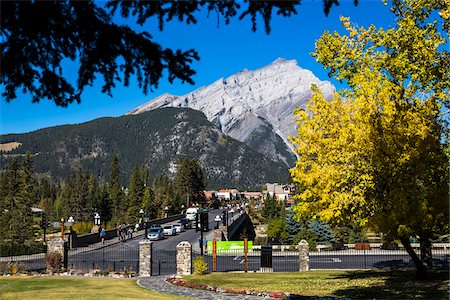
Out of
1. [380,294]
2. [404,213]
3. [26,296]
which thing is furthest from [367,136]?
[26,296]

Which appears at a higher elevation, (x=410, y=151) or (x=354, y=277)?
(x=410, y=151)

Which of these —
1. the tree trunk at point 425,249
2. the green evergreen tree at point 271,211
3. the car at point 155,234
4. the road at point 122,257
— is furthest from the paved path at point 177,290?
the green evergreen tree at point 271,211

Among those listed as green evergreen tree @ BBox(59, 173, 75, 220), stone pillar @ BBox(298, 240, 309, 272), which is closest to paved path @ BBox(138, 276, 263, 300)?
stone pillar @ BBox(298, 240, 309, 272)

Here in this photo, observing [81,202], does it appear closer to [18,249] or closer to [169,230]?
[169,230]

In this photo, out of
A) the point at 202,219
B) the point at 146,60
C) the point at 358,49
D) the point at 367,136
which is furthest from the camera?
the point at 202,219

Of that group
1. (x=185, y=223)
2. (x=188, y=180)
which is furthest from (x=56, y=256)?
(x=188, y=180)

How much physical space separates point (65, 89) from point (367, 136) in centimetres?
1085

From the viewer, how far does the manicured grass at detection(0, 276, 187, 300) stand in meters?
17.4

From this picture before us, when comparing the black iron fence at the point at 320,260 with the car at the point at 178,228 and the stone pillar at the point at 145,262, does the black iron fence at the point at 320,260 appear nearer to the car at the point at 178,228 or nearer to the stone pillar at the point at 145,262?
the stone pillar at the point at 145,262

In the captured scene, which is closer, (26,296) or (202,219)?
(26,296)

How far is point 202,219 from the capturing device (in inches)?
1318

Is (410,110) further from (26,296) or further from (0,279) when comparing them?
(0,279)

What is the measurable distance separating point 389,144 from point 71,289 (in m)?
13.2

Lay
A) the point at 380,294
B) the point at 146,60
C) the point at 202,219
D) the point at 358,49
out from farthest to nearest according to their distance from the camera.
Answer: the point at 202,219, the point at 358,49, the point at 380,294, the point at 146,60
